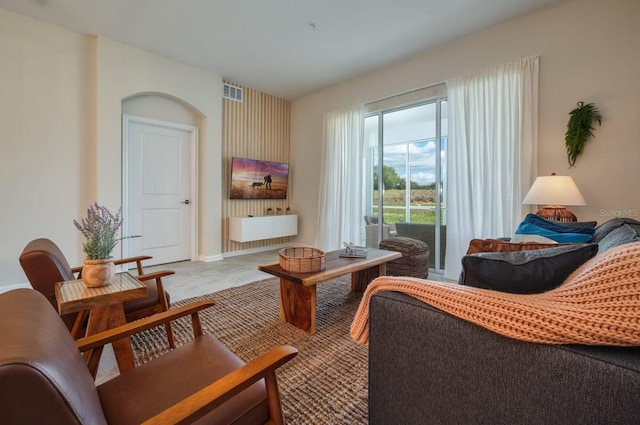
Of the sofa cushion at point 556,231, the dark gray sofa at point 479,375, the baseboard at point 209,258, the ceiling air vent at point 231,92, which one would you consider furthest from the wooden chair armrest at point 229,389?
the ceiling air vent at point 231,92

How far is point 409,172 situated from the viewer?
14.1 feet

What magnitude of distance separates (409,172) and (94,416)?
13.9 ft

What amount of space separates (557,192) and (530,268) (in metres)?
2.12

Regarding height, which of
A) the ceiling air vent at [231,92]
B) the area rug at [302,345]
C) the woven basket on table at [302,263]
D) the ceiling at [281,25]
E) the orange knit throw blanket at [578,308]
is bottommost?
the area rug at [302,345]

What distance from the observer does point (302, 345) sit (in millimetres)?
2006

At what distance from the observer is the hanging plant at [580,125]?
2.70m

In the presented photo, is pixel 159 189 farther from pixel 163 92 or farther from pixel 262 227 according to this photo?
pixel 262 227

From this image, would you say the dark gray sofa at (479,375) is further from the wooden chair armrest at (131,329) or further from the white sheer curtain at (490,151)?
the white sheer curtain at (490,151)

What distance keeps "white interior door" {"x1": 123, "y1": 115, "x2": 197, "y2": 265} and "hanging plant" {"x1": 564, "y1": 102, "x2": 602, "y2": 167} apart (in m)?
4.80

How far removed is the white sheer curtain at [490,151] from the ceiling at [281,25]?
65cm

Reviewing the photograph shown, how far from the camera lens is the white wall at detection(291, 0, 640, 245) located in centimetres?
256

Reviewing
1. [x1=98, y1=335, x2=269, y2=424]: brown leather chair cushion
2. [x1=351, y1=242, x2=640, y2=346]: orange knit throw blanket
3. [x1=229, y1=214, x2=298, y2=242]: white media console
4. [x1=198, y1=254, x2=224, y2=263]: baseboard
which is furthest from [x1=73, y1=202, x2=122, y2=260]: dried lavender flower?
[x1=229, y1=214, x2=298, y2=242]: white media console

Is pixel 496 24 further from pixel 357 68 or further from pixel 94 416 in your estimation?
pixel 94 416

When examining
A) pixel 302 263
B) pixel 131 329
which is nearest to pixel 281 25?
Result: pixel 302 263
